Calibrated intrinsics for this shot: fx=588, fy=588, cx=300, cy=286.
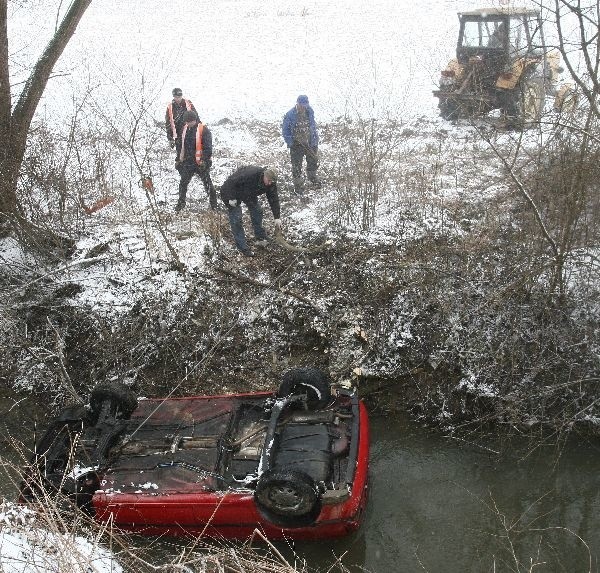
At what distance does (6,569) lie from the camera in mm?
3857

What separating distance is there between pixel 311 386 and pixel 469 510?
6.68ft

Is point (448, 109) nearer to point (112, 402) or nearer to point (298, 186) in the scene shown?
point (298, 186)

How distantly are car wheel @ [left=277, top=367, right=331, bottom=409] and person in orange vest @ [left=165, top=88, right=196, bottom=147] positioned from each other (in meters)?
4.79

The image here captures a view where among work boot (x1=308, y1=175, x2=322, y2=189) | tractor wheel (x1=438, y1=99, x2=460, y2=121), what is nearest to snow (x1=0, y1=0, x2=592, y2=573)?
tractor wheel (x1=438, y1=99, x2=460, y2=121)

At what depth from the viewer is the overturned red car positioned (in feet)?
16.6

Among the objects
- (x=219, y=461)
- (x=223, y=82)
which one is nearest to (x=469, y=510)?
(x=219, y=461)

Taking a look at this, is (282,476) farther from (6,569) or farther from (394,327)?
(394,327)

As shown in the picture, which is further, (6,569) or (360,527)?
(360,527)

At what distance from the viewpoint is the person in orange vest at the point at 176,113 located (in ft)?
30.2

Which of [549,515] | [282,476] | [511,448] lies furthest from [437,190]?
[282,476]

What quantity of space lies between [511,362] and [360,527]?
2.70 meters

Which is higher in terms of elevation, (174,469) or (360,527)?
(174,469)

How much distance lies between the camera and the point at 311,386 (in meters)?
6.00

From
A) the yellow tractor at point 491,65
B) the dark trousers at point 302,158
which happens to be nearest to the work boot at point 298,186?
the dark trousers at point 302,158
